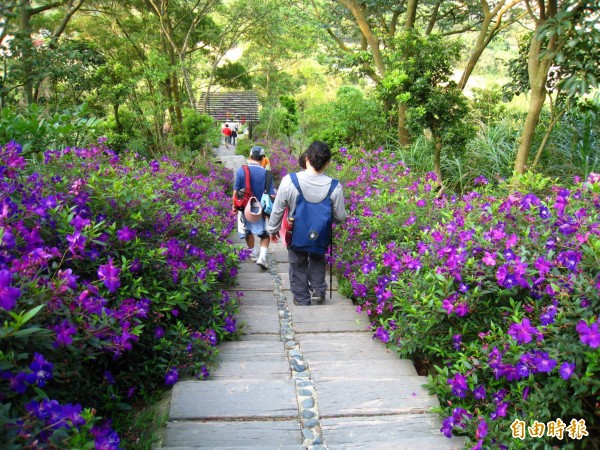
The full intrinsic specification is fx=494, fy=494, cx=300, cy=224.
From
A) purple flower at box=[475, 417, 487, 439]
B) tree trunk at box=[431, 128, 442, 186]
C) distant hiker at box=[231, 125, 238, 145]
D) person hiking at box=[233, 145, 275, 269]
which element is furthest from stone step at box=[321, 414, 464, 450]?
distant hiker at box=[231, 125, 238, 145]

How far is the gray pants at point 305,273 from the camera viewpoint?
4184 millimetres

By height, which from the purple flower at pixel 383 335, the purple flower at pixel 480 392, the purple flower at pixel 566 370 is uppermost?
the purple flower at pixel 566 370

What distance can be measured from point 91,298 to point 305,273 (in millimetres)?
2546

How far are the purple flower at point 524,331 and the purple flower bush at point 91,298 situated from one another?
5.05 ft

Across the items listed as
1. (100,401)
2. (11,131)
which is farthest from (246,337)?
(11,131)

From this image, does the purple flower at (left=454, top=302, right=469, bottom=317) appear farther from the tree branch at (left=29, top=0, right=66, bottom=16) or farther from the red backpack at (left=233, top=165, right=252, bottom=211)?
the tree branch at (left=29, top=0, right=66, bottom=16)

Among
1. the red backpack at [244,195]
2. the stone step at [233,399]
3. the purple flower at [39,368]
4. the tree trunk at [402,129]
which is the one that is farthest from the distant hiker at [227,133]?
the purple flower at [39,368]

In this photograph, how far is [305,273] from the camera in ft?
13.9

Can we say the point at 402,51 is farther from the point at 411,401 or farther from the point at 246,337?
the point at 411,401

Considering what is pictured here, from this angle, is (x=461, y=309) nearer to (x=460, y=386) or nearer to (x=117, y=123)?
(x=460, y=386)

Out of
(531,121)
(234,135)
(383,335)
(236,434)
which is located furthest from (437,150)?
(234,135)

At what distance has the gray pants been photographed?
13.7 ft

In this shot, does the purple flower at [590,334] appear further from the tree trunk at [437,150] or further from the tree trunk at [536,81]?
the tree trunk at [437,150]

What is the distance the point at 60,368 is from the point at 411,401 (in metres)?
1.58
